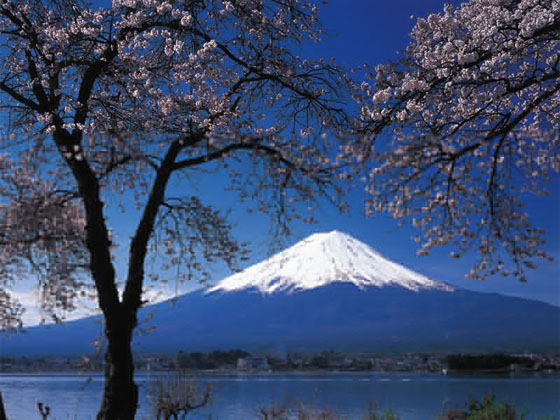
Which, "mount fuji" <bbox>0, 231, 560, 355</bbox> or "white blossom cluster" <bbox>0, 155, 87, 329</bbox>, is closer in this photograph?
"white blossom cluster" <bbox>0, 155, 87, 329</bbox>

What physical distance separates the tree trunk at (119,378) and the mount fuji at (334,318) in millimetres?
109278

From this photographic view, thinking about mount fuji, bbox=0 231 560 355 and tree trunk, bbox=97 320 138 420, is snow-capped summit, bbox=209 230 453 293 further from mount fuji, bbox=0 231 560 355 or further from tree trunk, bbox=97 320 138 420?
tree trunk, bbox=97 320 138 420

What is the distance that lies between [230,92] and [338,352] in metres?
125

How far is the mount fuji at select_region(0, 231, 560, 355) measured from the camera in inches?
5335

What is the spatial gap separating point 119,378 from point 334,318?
147 meters

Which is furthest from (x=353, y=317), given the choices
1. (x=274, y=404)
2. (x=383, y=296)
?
(x=274, y=404)

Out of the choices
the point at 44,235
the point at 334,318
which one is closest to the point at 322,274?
the point at 334,318

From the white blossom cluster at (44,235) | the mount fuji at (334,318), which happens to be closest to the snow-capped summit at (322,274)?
the mount fuji at (334,318)

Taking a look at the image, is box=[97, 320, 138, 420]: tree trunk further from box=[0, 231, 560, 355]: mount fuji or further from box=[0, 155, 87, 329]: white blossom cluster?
box=[0, 231, 560, 355]: mount fuji

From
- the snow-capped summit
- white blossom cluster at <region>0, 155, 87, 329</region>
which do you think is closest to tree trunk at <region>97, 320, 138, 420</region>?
white blossom cluster at <region>0, 155, 87, 329</region>

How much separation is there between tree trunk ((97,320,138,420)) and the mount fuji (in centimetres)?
10928

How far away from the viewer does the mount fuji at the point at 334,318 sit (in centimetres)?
13550

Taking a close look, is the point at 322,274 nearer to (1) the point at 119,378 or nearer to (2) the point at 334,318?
(2) the point at 334,318

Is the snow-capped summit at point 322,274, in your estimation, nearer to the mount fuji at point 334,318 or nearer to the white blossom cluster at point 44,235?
the mount fuji at point 334,318
